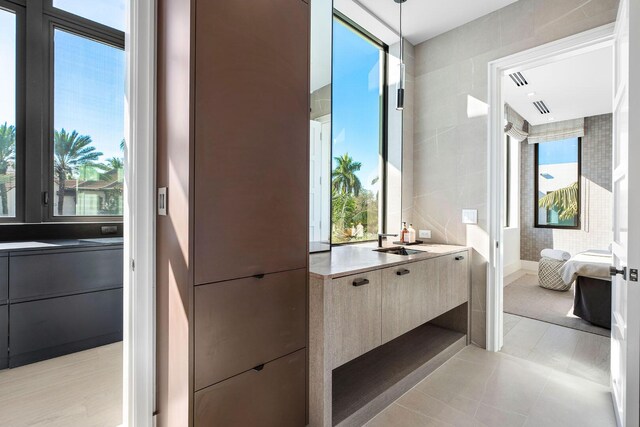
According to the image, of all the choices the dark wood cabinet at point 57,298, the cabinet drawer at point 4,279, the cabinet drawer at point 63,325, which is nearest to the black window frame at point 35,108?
the dark wood cabinet at point 57,298

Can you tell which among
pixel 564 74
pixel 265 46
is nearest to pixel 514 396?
pixel 265 46

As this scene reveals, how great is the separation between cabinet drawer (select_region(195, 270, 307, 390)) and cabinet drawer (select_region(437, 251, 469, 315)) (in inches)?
51.2

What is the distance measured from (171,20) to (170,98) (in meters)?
0.33

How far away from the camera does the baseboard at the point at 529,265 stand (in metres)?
6.03

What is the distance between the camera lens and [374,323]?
1.79m

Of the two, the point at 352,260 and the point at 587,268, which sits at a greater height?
the point at 352,260

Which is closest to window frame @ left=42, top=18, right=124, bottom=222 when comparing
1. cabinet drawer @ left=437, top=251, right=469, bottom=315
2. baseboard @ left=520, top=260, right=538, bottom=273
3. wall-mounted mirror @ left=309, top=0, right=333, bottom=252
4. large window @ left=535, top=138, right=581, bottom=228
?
wall-mounted mirror @ left=309, top=0, right=333, bottom=252

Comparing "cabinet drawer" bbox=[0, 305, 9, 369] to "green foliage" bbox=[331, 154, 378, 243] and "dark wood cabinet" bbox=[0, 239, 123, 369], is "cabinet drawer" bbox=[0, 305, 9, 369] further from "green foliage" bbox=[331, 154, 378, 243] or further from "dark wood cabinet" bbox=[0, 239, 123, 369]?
"green foliage" bbox=[331, 154, 378, 243]

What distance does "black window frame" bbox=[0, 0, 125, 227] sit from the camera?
2.59 meters

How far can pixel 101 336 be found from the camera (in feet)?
8.95

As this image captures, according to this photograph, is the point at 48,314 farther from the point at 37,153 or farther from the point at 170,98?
the point at 170,98

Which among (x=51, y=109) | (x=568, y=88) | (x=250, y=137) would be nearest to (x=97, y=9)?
(x=51, y=109)

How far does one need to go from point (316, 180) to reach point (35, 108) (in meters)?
2.49

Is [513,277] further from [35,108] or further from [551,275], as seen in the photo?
[35,108]
